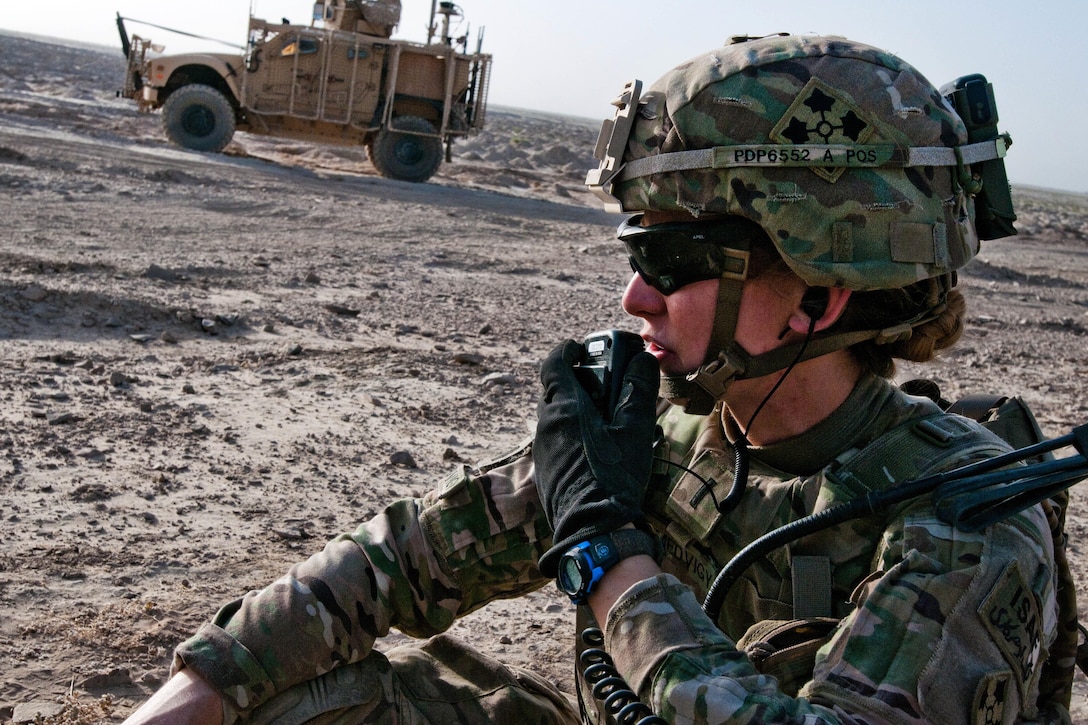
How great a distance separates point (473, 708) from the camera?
93.8 inches

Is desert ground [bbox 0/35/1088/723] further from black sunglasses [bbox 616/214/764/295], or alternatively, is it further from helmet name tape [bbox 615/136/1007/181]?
helmet name tape [bbox 615/136/1007/181]

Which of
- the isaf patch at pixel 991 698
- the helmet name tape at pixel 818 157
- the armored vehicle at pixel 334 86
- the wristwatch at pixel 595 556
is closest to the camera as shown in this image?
the isaf patch at pixel 991 698

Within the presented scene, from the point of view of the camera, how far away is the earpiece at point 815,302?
223 centimetres

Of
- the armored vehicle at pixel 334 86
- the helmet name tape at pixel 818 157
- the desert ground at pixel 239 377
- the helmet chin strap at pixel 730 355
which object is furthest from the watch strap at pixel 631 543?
the armored vehicle at pixel 334 86

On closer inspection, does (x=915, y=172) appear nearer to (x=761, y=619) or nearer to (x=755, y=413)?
(x=755, y=413)

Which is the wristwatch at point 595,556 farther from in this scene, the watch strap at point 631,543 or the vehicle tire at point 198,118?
the vehicle tire at point 198,118

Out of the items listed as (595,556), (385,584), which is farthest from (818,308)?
(385,584)

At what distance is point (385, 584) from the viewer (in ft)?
7.44

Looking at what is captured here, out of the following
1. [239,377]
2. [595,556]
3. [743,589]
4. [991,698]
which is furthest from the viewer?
[239,377]

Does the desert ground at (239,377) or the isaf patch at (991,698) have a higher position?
the isaf patch at (991,698)

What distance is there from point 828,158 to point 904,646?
35.9 inches

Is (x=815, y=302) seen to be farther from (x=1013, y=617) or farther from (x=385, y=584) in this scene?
(x=385, y=584)

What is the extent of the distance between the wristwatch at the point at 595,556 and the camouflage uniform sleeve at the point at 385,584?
41cm

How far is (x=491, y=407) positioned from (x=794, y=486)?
362 cm
